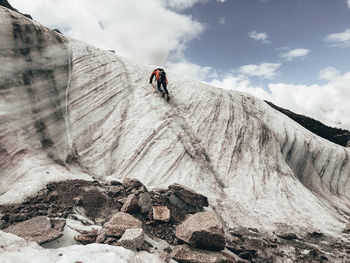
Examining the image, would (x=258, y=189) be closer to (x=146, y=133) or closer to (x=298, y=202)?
(x=298, y=202)

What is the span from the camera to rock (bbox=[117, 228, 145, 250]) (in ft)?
18.6

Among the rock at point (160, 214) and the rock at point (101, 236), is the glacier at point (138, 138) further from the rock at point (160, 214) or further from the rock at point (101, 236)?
the rock at point (101, 236)

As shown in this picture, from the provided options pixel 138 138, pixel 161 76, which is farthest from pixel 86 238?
pixel 161 76

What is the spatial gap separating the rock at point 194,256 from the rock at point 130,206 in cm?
215

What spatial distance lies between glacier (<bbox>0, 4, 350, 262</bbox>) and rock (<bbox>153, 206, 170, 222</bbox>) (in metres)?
2.64

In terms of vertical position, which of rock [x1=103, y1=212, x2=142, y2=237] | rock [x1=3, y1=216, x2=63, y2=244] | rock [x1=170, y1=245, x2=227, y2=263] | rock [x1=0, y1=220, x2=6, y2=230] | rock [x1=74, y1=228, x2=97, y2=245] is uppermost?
rock [x1=103, y1=212, x2=142, y2=237]

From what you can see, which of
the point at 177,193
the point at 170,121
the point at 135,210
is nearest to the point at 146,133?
the point at 170,121

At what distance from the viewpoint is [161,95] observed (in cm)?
1611

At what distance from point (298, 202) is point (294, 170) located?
14.1 feet

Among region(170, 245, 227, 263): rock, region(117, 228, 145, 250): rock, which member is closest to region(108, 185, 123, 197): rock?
region(117, 228, 145, 250): rock

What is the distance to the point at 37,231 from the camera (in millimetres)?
5656

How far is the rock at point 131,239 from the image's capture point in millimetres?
5676

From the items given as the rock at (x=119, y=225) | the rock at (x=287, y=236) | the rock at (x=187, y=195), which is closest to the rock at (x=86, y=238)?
the rock at (x=119, y=225)

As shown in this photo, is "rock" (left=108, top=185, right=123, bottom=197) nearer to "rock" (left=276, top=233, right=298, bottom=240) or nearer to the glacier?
the glacier
